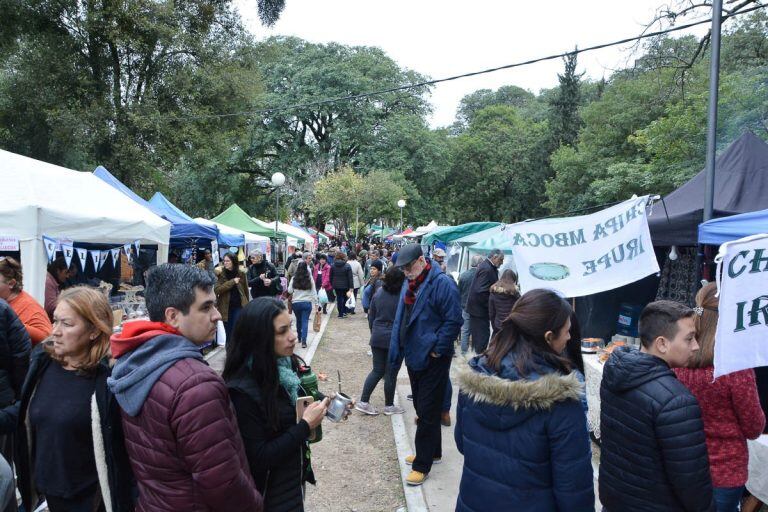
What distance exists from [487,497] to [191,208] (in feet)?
119

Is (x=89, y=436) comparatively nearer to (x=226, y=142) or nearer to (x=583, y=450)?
(x=583, y=450)

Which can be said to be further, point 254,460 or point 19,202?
point 19,202

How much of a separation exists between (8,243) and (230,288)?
3102 mm

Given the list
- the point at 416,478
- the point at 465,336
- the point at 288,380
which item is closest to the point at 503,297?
the point at 465,336

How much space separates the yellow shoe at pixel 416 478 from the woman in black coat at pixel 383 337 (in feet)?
4.83

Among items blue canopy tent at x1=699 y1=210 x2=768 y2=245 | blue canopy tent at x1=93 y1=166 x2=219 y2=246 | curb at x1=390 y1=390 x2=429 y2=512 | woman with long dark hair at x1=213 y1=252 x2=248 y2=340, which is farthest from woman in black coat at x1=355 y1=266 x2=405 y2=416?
blue canopy tent at x1=93 y1=166 x2=219 y2=246

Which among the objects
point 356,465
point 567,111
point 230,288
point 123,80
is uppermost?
point 567,111

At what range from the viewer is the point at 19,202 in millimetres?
5801

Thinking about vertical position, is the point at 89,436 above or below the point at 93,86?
below

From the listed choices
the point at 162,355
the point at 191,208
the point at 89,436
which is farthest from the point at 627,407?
the point at 191,208

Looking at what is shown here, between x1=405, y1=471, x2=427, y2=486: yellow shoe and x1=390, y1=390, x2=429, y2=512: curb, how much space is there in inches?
1.5

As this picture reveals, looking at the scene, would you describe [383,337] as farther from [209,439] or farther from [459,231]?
[459,231]

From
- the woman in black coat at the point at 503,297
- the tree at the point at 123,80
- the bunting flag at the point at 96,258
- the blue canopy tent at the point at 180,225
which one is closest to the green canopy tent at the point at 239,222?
the tree at the point at 123,80

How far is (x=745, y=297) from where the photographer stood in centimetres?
256
